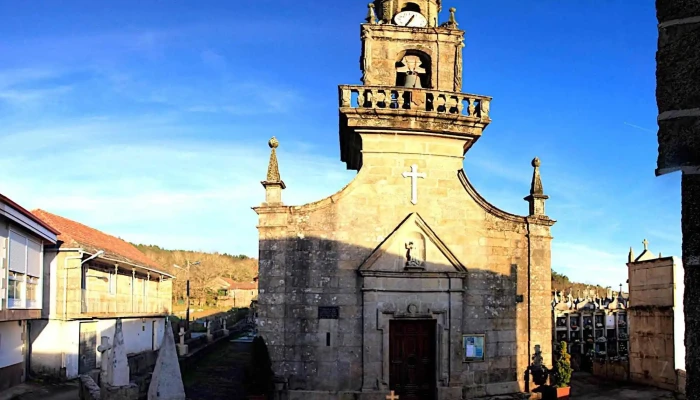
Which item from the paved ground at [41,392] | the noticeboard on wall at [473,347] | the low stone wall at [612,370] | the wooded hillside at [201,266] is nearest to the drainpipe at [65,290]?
the paved ground at [41,392]

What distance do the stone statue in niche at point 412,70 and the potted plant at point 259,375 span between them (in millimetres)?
8146

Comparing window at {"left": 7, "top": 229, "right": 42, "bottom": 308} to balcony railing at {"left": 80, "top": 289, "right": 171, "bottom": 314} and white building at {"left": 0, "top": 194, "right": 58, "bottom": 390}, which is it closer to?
white building at {"left": 0, "top": 194, "right": 58, "bottom": 390}

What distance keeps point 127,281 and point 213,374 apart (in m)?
8.95

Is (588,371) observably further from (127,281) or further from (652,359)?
(127,281)

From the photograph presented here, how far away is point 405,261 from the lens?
16609 mm

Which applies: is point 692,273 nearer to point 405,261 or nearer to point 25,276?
point 405,261

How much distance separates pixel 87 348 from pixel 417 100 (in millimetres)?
16185

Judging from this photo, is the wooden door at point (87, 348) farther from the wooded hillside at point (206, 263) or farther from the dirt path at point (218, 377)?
the wooded hillside at point (206, 263)

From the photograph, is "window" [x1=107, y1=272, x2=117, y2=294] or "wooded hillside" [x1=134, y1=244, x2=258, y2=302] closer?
"window" [x1=107, y1=272, x2=117, y2=294]

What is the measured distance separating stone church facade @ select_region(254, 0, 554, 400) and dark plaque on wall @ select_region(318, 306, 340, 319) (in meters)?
0.04

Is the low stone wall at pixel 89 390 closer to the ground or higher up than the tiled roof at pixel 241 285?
higher up

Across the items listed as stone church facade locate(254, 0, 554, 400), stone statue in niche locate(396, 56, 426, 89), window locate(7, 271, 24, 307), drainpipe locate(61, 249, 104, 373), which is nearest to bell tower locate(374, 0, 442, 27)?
stone church facade locate(254, 0, 554, 400)

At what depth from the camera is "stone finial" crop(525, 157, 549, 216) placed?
58.0 ft

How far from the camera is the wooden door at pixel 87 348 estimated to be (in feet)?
78.0
